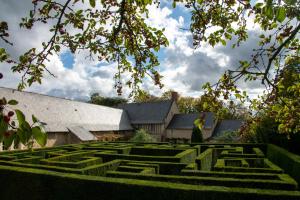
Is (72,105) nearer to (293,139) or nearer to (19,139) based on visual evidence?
(293,139)

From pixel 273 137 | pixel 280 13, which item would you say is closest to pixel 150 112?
pixel 273 137

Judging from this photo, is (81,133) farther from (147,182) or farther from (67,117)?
(147,182)

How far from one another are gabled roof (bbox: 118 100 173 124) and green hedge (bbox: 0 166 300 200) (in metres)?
35.3

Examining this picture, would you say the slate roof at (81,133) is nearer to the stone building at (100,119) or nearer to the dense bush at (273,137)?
the stone building at (100,119)

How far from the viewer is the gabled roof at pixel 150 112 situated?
4531 centimetres

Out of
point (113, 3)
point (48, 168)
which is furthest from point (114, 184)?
point (113, 3)

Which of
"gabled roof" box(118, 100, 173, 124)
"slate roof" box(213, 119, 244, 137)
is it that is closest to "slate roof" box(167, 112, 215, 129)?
"slate roof" box(213, 119, 244, 137)

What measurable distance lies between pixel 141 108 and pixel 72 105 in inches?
557

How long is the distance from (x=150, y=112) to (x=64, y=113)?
16166 millimetres

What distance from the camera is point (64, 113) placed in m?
34.2

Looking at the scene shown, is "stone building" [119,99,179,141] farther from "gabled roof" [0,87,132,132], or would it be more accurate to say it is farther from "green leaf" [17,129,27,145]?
"green leaf" [17,129,27,145]

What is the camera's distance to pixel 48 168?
10.4 m

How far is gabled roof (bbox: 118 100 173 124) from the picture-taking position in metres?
45.3

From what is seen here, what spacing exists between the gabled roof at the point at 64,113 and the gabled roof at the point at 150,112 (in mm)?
2356
